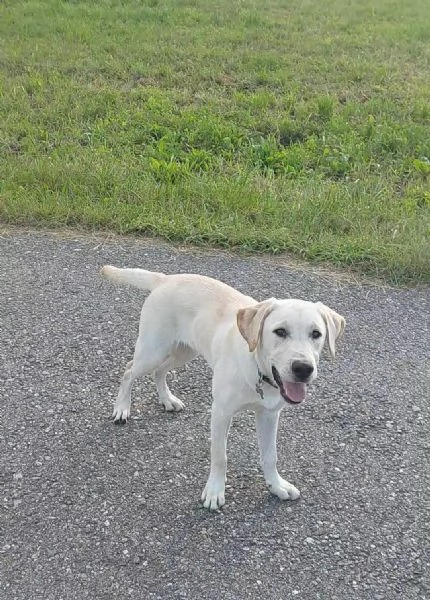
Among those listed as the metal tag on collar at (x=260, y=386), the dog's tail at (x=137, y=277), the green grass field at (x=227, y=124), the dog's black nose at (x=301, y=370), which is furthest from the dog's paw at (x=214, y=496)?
the green grass field at (x=227, y=124)

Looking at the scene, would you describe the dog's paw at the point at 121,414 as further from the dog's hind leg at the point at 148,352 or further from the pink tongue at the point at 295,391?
the pink tongue at the point at 295,391

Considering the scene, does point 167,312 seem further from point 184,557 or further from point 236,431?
point 184,557

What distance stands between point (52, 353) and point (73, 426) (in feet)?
2.64

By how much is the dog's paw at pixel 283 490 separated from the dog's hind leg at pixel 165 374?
815mm

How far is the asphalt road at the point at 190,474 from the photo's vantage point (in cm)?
307

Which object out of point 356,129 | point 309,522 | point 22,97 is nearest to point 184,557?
point 309,522

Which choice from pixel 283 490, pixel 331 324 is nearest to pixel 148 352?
pixel 283 490

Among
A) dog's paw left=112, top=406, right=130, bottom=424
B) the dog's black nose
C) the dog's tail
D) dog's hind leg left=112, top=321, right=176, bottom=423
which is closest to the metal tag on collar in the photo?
the dog's black nose

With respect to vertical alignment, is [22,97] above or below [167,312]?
below

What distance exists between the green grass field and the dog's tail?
7.46 feet

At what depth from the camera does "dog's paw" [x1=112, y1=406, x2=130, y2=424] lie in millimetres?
4000

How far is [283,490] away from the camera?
138 inches

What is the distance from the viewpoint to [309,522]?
338cm

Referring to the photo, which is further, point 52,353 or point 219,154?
point 219,154
